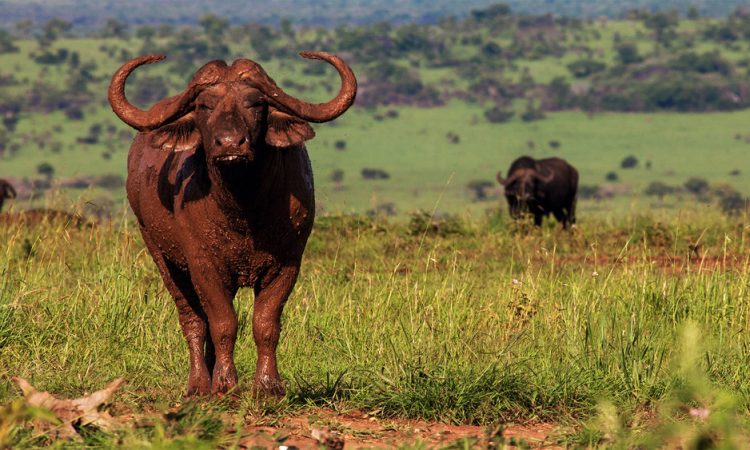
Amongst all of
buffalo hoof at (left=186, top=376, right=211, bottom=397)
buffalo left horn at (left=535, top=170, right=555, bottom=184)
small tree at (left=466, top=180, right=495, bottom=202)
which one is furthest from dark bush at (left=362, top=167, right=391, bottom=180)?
buffalo hoof at (left=186, top=376, right=211, bottom=397)

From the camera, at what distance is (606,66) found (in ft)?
563

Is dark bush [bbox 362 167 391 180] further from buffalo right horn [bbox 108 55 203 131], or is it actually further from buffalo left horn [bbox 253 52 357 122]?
buffalo left horn [bbox 253 52 357 122]

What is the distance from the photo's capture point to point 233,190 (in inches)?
255

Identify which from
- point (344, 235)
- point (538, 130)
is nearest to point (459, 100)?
point (538, 130)

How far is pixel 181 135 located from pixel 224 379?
1232 millimetres

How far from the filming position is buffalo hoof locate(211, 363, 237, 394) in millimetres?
6688

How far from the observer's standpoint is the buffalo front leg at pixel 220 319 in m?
6.70

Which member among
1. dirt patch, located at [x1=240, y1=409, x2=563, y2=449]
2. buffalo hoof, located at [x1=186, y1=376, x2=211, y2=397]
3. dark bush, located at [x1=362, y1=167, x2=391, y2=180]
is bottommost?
dark bush, located at [x1=362, y1=167, x2=391, y2=180]

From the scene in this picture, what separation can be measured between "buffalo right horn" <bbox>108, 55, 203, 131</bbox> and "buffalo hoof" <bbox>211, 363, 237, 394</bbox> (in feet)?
4.08

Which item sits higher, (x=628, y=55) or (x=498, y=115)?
(x=628, y=55)

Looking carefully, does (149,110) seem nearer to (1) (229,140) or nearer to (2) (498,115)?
(1) (229,140)

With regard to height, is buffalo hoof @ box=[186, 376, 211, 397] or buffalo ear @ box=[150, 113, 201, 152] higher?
buffalo ear @ box=[150, 113, 201, 152]

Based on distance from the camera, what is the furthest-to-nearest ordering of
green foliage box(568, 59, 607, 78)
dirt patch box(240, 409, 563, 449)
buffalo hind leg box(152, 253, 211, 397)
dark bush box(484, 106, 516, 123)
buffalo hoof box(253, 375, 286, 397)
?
green foliage box(568, 59, 607, 78) → dark bush box(484, 106, 516, 123) → buffalo hind leg box(152, 253, 211, 397) → buffalo hoof box(253, 375, 286, 397) → dirt patch box(240, 409, 563, 449)

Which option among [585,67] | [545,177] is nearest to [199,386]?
[545,177]
